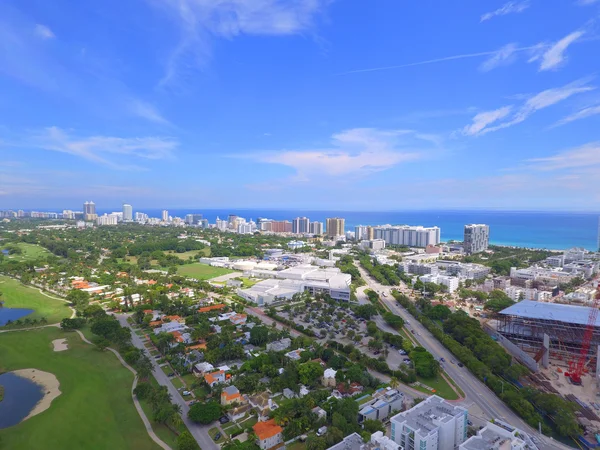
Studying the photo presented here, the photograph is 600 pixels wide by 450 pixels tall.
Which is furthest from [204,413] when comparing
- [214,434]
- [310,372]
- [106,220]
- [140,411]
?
[106,220]

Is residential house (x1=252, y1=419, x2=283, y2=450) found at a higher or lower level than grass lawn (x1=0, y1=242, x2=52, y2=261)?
lower

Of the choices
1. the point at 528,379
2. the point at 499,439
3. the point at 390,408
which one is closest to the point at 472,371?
the point at 528,379

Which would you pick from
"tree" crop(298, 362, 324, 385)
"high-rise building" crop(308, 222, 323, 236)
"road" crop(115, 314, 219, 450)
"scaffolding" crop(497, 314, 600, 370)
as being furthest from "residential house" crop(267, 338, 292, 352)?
"high-rise building" crop(308, 222, 323, 236)

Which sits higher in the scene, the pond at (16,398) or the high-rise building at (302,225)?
the high-rise building at (302,225)

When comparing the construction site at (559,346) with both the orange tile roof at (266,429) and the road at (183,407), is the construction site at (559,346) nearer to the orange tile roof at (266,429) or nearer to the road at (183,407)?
the orange tile roof at (266,429)

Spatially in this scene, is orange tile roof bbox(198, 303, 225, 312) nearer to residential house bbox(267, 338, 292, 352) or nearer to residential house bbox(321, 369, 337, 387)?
residential house bbox(267, 338, 292, 352)

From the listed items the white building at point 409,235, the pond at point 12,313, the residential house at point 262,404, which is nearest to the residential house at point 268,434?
the residential house at point 262,404
